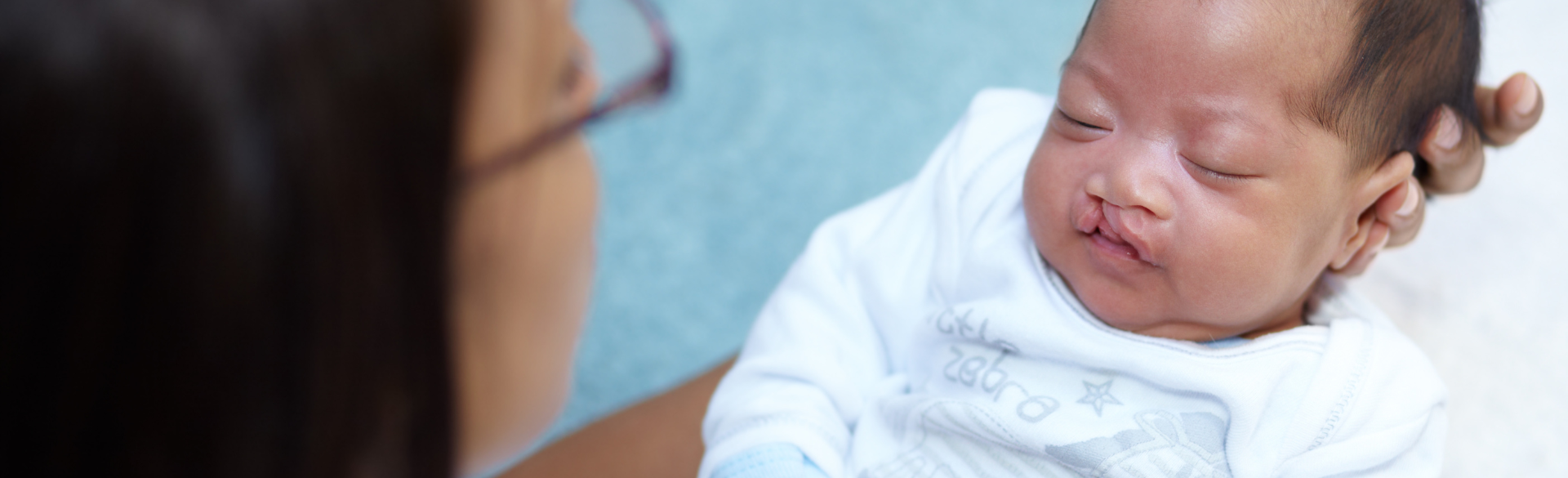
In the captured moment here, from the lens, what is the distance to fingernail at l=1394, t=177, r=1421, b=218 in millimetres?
817

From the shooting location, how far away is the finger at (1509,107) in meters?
0.88

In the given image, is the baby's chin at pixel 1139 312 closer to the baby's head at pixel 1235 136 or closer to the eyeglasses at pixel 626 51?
the baby's head at pixel 1235 136

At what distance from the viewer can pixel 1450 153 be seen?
831 millimetres

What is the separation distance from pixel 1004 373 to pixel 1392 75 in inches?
16.1

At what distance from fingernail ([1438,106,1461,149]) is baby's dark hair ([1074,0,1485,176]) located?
0.04 feet

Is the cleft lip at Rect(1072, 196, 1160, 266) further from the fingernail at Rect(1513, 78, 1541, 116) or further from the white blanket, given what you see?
the white blanket

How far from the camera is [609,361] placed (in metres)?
1.58

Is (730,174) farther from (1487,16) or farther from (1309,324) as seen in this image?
(1487,16)

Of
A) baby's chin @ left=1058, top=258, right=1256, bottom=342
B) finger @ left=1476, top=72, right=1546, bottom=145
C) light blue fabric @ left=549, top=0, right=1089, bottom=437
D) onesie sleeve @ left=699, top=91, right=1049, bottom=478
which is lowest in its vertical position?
light blue fabric @ left=549, top=0, right=1089, bottom=437

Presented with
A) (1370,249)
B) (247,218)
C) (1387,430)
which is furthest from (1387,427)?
(247,218)

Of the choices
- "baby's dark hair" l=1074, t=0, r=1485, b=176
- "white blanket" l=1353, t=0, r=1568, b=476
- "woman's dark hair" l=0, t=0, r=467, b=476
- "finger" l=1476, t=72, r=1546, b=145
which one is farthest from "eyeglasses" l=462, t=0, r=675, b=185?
"white blanket" l=1353, t=0, r=1568, b=476

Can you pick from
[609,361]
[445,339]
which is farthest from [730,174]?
[445,339]

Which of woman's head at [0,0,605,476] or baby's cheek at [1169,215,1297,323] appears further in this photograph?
baby's cheek at [1169,215,1297,323]

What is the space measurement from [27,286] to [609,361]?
124cm
